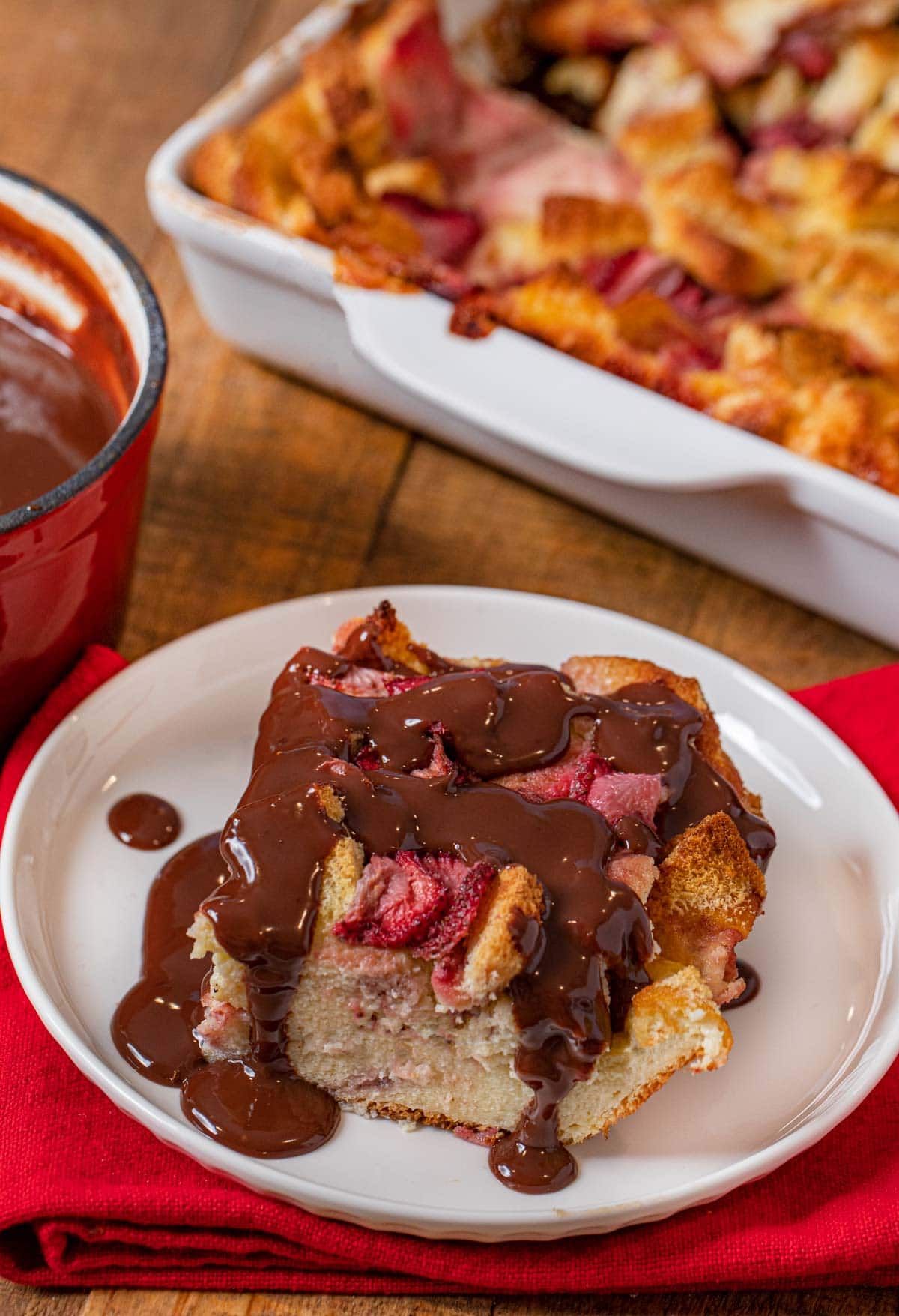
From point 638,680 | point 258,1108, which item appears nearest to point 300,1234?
point 258,1108

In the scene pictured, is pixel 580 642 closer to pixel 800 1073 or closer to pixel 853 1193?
pixel 800 1073

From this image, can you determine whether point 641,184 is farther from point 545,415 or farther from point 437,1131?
point 437,1131

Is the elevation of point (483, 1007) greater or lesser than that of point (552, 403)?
lesser

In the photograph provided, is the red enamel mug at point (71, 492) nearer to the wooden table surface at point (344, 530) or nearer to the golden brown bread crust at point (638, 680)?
the wooden table surface at point (344, 530)

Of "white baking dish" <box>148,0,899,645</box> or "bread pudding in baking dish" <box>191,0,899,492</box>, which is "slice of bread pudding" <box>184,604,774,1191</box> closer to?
"white baking dish" <box>148,0,899,645</box>

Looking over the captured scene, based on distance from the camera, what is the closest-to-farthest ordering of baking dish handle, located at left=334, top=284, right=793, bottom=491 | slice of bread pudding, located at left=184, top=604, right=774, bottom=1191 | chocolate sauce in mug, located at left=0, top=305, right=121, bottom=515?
1. slice of bread pudding, located at left=184, top=604, right=774, bottom=1191
2. chocolate sauce in mug, located at left=0, top=305, right=121, bottom=515
3. baking dish handle, located at left=334, top=284, right=793, bottom=491

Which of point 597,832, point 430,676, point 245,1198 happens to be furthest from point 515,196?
point 245,1198

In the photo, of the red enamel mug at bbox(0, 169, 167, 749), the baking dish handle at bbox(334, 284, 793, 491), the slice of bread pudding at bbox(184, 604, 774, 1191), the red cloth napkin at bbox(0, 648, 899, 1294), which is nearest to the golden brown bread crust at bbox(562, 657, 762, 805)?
the slice of bread pudding at bbox(184, 604, 774, 1191)
